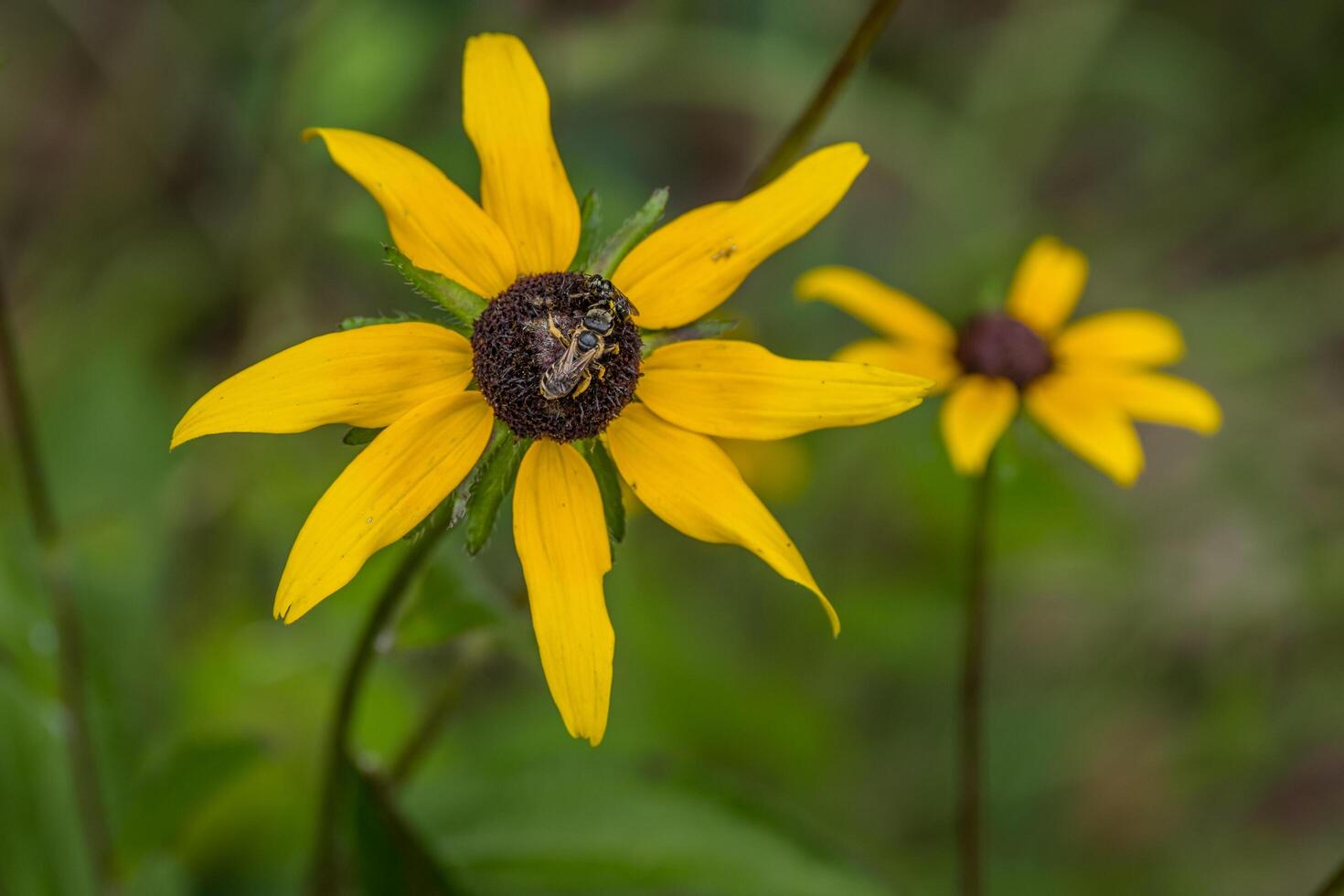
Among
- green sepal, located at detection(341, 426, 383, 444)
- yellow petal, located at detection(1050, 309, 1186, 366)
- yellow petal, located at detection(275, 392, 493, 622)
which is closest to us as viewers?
yellow petal, located at detection(275, 392, 493, 622)

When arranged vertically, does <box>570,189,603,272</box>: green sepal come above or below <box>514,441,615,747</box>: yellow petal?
above

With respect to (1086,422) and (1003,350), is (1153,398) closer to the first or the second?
(1086,422)

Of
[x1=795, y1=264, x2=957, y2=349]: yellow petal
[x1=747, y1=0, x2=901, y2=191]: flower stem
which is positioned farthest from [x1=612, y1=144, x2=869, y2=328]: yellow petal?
[x1=795, y1=264, x2=957, y2=349]: yellow petal

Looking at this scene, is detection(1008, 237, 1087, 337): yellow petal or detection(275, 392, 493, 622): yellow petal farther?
detection(1008, 237, 1087, 337): yellow petal

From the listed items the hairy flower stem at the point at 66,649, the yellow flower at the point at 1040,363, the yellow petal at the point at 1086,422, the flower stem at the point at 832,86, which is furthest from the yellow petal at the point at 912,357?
the hairy flower stem at the point at 66,649

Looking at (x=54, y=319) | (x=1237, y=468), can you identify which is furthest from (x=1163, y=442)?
(x=54, y=319)

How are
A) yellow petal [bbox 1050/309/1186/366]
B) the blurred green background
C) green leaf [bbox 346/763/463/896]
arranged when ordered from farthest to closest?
1. the blurred green background
2. yellow petal [bbox 1050/309/1186/366]
3. green leaf [bbox 346/763/463/896]

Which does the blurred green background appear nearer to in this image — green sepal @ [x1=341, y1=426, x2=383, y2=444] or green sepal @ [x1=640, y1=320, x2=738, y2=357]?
green sepal @ [x1=341, y1=426, x2=383, y2=444]

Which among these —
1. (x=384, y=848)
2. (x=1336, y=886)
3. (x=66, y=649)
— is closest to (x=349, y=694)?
(x=384, y=848)

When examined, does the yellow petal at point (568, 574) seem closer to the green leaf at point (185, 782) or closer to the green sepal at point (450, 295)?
the green sepal at point (450, 295)
